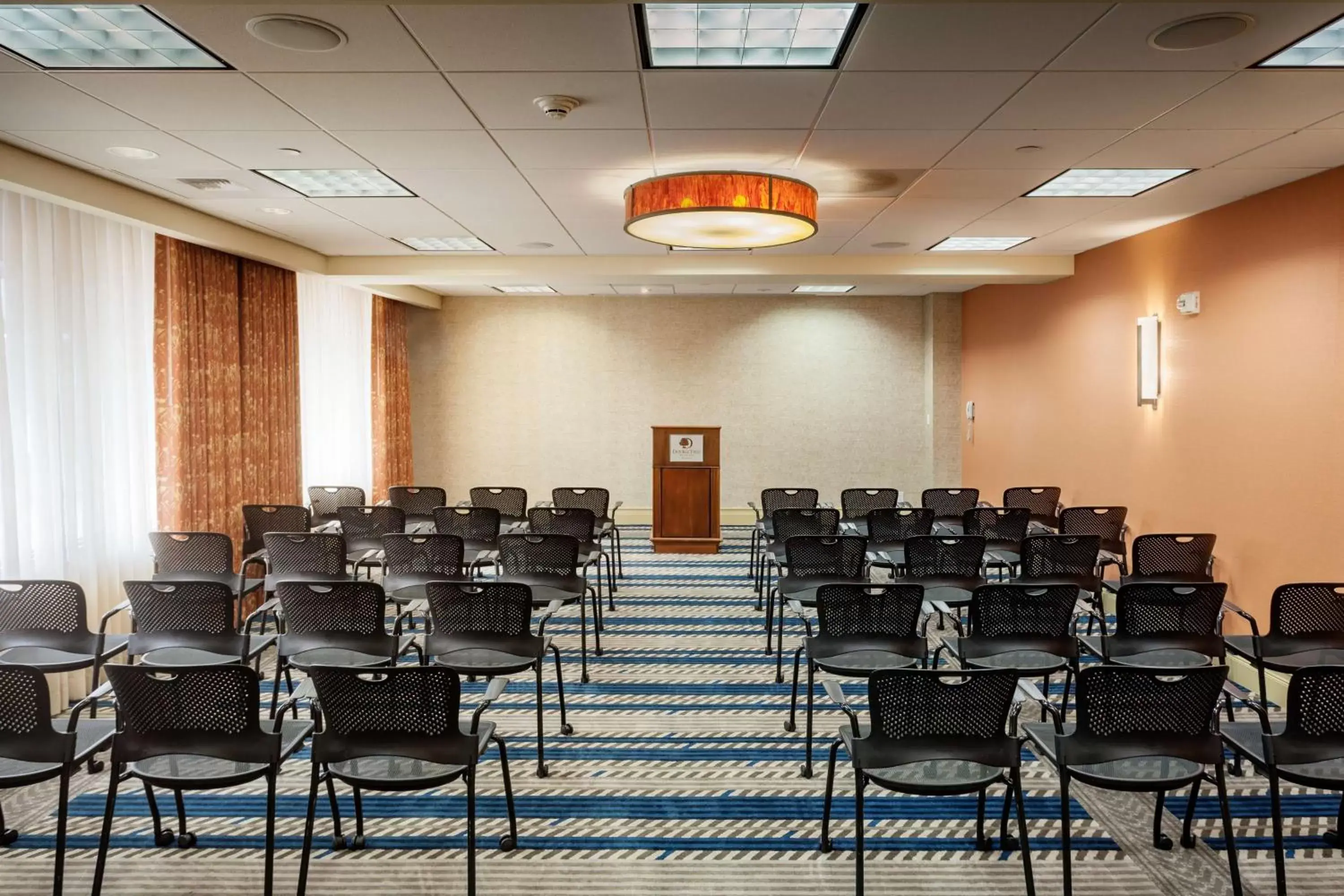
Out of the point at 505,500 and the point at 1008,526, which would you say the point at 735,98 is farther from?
the point at 505,500

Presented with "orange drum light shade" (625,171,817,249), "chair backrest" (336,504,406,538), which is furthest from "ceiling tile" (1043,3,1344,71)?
"chair backrest" (336,504,406,538)

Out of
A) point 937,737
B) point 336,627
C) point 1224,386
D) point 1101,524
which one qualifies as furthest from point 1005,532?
point 336,627

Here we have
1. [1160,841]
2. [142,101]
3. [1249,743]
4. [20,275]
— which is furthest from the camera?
[20,275]

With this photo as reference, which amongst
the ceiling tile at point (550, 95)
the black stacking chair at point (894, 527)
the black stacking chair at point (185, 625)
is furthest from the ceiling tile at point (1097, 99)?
the black stacking chair at point (185, 625)

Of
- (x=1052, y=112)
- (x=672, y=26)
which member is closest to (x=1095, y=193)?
(x=1052, y=112)

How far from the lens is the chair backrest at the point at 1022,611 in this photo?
4.14 meters

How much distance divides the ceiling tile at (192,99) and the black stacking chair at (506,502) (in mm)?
4001

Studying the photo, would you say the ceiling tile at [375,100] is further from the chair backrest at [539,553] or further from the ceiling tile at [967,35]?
the chair backrest at [539,553]

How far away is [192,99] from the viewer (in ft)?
13.0

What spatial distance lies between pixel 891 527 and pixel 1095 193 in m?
2.84

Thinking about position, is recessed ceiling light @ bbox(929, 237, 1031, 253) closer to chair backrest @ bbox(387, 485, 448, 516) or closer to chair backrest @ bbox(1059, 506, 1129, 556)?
chair backrest @ bbox(1059, 506, 1129, 556)

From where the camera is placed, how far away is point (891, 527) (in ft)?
21.7

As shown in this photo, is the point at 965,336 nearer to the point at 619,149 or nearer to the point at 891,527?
the point at 891,527

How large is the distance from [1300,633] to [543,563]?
13.8ft
